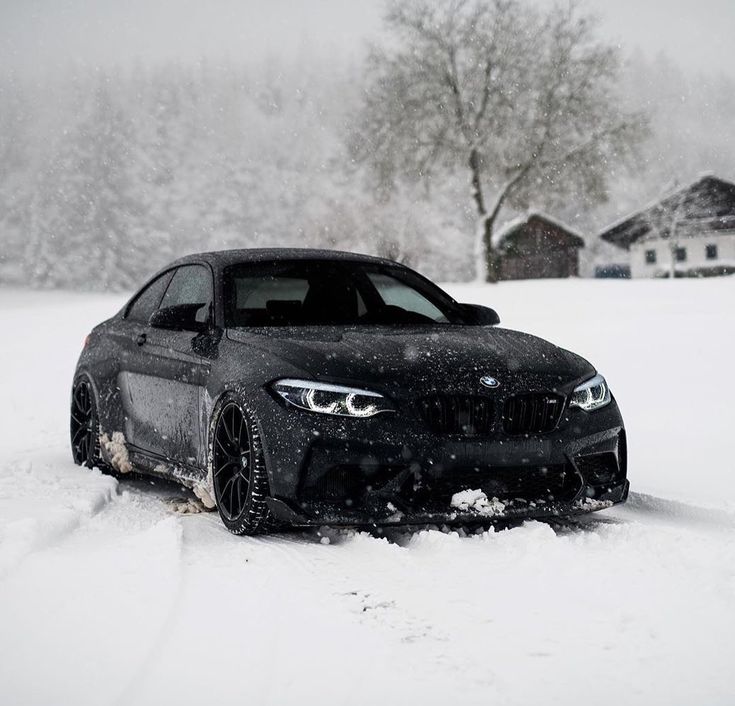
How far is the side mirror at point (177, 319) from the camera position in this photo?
5781 millimetres

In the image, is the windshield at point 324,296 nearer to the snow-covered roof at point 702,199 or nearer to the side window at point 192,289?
the side window at point 192,289

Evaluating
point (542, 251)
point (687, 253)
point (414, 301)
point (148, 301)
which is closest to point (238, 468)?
point (414, 301)

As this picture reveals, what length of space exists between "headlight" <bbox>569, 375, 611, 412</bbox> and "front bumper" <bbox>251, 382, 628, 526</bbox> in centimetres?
36

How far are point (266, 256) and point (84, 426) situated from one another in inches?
86.4

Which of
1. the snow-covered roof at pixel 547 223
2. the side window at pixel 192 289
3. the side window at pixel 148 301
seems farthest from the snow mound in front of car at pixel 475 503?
the snow-covered roof at pixel 547 223

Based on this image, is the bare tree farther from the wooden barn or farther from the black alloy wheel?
the black alloy wheel

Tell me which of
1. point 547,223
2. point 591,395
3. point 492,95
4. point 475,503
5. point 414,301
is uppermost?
point 492,95

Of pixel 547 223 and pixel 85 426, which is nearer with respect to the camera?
pixel 85 426

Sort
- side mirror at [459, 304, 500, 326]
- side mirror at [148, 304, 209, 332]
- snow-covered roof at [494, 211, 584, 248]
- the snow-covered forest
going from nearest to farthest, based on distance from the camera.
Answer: side mirror at [148, 304, 209, 332] → side mirror at [459, 304, 500, 326] → snow-covered roof at [494, 211, 584, 248] → the snow-covered forest

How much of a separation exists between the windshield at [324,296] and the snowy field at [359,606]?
1137 millimetres

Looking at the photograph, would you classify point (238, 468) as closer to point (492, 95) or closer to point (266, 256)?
point (266, 256)

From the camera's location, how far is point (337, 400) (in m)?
4.84

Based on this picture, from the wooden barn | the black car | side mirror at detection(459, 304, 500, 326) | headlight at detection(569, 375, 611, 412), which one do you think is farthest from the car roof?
the wooden barn

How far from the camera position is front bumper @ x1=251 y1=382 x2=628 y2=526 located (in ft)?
15.6
